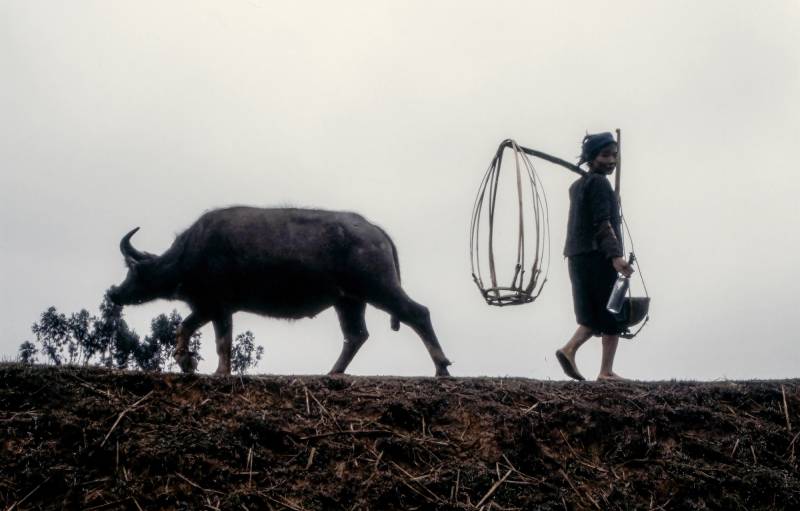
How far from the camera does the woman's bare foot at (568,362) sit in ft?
23.6

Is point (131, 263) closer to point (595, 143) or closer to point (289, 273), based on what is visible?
point (289, 273)

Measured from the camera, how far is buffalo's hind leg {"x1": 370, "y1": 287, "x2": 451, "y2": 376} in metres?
8.57

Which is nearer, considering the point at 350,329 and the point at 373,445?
the point at 373,445

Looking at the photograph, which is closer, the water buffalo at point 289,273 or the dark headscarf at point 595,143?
the dark headscarf at point 595,143

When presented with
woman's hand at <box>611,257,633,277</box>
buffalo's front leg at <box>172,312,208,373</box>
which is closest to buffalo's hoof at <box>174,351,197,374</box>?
buffalo's front leg at <box>172,312,208,373</box>

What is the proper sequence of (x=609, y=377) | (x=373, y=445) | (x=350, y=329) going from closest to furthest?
(x=373, y=445) < (x=609, y=377) < (x=350, y=329)

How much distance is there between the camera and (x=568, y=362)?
723 centimetres

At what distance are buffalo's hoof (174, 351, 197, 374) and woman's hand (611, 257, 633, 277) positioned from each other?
169 inches

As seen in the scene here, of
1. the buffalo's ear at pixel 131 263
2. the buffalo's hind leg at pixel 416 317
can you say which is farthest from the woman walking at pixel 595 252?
the buffalo's ear at pixel 131 263

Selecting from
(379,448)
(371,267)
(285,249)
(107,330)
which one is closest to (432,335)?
(371,267)

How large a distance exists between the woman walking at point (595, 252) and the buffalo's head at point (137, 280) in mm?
4500

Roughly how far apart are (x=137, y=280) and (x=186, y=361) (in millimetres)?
1342

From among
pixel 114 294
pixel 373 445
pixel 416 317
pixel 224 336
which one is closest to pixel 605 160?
pixel 416 317

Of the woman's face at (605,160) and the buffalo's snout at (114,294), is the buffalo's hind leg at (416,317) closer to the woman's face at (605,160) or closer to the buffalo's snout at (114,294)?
the woman's face at (605,160)
